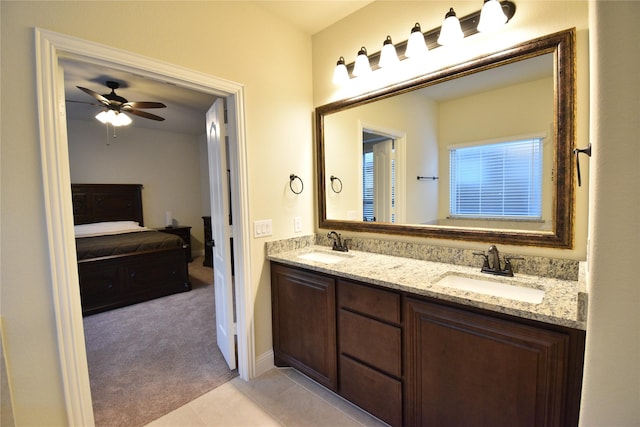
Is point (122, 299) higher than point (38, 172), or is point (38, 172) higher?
point (38, 172)

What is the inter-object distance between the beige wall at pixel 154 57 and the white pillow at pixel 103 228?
11.3 ft

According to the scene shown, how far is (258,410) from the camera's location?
1776 millimetres

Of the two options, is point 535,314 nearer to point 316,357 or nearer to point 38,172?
point 316,357

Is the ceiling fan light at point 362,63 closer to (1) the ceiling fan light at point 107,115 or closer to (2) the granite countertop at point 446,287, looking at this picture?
(2) the granite countertop at point 446,287

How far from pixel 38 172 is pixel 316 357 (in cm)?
180

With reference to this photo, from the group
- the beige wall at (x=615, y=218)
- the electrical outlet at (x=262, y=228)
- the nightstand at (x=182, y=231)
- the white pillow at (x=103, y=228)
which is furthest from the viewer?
the nightstand at (x=182, y=231)

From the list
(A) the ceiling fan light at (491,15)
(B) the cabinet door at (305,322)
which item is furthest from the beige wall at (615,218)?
(B) the cabinet door at (305,322)

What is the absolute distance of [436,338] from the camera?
4.35ft

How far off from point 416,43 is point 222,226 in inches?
69.8

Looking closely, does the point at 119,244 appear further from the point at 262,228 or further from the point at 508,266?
Answer: the point at 508,266

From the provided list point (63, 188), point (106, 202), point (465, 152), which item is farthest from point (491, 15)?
point (106, 202)

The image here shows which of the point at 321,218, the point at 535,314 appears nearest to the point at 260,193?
the point at 321,218

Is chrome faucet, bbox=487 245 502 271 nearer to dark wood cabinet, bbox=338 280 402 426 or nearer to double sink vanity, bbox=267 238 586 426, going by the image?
double sink vanity, bbox=267 238 586 426

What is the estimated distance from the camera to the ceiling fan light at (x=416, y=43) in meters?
1.66
